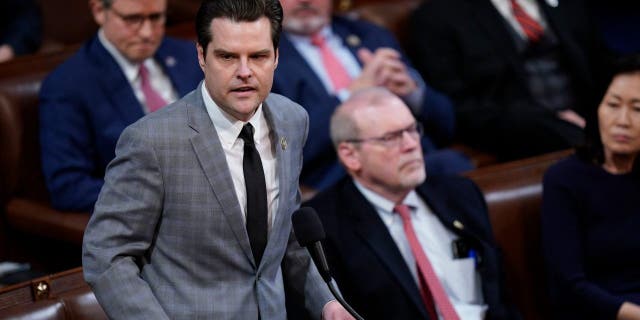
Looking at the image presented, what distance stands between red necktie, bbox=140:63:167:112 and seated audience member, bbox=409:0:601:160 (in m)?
0.87

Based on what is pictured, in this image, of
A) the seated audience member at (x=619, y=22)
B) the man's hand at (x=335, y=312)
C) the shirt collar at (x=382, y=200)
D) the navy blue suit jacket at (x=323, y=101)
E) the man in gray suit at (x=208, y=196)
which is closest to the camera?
the man in gray suit at (x=208, y=196)

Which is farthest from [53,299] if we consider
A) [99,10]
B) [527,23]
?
[527,23]

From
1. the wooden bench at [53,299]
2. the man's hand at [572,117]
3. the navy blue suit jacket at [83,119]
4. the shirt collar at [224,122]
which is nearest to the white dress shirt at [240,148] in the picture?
the shirt collar at [224,122]

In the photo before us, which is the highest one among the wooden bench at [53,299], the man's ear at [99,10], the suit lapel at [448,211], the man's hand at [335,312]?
the man's ear at [99,10]

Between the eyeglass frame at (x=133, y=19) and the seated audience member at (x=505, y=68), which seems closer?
the eyeglass frame at (x=133, y=19)

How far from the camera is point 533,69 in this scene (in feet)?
9.52

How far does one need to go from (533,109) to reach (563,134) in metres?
0.14

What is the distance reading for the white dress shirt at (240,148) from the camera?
1312 millimetres

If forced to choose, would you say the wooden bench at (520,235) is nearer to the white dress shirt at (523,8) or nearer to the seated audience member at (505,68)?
the seated audience member at (505,68)

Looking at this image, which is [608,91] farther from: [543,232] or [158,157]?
[158,157]

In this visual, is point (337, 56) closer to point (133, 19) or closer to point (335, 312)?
point (133, 19)

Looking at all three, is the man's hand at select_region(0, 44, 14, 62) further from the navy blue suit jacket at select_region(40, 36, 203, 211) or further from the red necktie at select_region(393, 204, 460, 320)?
the red necktie at select_region(393, 204, 460, 320)

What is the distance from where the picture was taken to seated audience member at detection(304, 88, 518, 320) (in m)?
1.93

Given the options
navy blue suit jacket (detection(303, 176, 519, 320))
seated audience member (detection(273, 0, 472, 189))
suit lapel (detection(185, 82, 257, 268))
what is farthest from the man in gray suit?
seated audience member (detection(273, 0, 472, 189))
